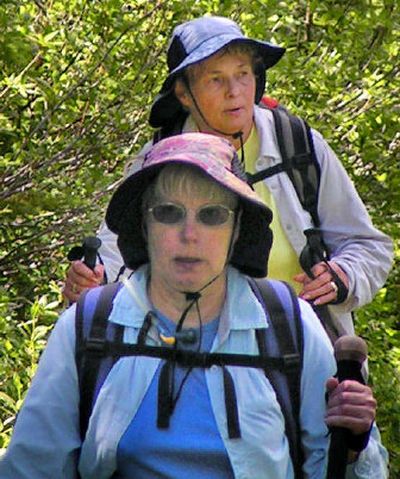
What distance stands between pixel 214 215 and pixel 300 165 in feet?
4.24

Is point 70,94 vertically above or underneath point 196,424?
above

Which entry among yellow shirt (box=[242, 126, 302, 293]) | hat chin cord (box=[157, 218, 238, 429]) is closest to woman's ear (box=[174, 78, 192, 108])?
yellow shirt (box=[242, 126, 302, 293])

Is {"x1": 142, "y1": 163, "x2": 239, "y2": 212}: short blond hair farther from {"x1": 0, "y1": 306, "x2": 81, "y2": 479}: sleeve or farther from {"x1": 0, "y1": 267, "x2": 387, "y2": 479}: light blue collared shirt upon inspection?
{"x1": 0, "y1": 306, "x2": 81, "y2": 479}: sleeve

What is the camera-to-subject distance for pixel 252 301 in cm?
452

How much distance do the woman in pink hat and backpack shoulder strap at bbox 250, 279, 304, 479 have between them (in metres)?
0.01

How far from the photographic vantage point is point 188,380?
438cm

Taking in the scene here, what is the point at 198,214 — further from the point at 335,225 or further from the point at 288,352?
the point at 335,225

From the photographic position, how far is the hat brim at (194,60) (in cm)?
576

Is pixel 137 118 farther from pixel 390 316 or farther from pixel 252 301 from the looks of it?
pixel 252 301

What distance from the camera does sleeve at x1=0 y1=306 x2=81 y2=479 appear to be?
4.36 m

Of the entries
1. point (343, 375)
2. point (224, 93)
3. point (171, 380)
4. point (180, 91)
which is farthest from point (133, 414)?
point (180, 91)

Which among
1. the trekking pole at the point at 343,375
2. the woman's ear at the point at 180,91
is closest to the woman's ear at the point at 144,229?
the trekking pole at the point at 343,375

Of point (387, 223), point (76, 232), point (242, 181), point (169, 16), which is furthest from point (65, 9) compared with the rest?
point (242, 181)

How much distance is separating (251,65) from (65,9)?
2537mm
